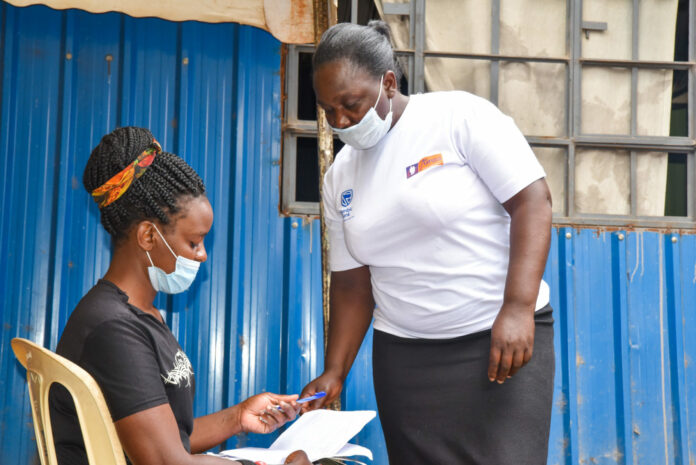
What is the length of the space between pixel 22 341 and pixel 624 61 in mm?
3611

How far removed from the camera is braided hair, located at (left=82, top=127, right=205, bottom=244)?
5.61 feet

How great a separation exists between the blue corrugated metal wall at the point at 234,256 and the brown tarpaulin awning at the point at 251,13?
17.2 inches

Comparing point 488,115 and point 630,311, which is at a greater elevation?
point 488,115

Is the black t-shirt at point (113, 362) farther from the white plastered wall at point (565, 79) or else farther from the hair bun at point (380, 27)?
the white plastered wall at point (565, 79)

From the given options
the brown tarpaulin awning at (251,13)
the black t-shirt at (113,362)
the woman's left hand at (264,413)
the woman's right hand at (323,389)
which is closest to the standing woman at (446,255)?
the woman's right hand at (323,389)

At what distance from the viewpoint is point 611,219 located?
3906 millimetres

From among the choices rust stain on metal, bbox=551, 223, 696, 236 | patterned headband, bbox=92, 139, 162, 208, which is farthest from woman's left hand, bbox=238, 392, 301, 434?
rust stain on metal, bbox=551, 223, 696, 236

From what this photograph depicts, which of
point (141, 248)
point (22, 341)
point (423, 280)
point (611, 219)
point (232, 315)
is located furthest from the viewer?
point (611, 219)

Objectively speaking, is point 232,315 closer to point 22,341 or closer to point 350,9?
point 350,9

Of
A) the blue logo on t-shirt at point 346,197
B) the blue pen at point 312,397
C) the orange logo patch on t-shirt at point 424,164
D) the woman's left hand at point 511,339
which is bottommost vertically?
the blue pen at point 312,397

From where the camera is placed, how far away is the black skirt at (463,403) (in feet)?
5.73

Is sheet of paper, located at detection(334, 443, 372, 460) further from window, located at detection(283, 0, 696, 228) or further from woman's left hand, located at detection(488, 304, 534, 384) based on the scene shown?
window, located at detection(283, 0, 696, 228)

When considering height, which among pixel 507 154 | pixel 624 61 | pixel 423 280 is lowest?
pixel 423 280

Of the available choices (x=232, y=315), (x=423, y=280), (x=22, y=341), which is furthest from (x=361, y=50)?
(x=232, y=315)
